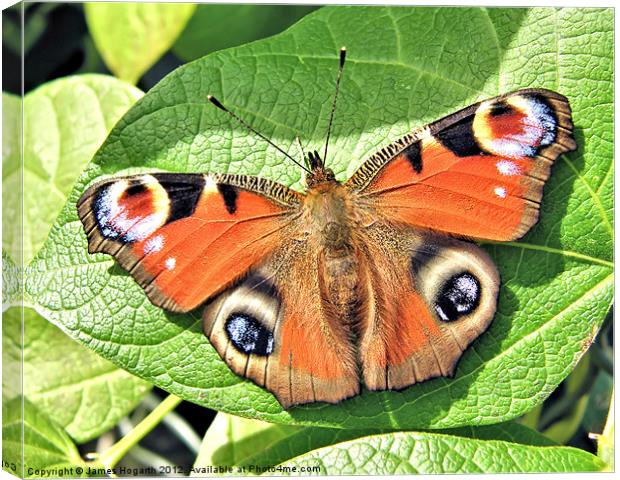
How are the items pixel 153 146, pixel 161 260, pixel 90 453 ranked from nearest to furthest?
pixel 161 260 → pixel 153 146 → pixel 90 453

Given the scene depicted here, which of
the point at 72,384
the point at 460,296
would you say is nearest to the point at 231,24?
the point at 460,296

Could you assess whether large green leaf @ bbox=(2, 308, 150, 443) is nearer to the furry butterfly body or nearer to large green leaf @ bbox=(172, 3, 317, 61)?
the furry butterfly body

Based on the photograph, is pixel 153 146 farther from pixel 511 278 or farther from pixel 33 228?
pixel 511 278

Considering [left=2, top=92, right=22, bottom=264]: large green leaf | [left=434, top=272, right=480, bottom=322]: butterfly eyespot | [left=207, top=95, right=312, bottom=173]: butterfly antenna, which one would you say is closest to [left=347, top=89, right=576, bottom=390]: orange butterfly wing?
[left=434, top=272, right=480, bottom=322]: butterfly eyespot

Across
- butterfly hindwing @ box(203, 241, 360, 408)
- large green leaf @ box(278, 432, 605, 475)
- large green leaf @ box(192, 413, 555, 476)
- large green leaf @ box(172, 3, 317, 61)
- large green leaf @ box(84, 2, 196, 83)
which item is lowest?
large green leaf @ box(278, 432, 605, 475)

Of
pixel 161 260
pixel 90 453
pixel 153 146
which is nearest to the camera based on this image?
pixel 161 260

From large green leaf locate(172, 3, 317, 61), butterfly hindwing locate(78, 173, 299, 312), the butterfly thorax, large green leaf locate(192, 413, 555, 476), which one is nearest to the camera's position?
butterfly hindwing locate(78, 173, 299, 312)

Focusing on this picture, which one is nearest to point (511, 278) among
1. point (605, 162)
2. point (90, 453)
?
point (605, 162)
